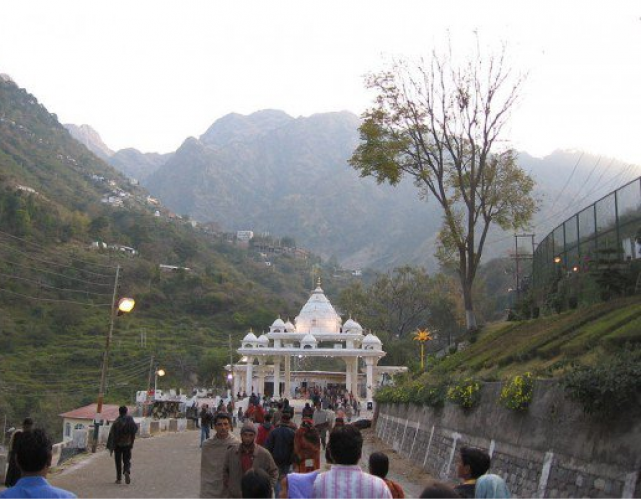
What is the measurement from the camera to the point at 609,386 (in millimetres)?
8797

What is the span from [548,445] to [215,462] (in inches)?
187

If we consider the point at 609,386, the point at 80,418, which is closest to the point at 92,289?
the point at 80,418

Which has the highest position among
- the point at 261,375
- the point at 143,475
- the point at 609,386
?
the point at 261,375

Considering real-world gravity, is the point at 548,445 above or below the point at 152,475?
above

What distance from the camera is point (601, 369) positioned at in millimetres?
9336

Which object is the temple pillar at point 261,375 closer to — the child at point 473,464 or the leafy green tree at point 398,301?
the leafy green tree at point 398,301

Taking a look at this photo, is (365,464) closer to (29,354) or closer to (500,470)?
(500,470)

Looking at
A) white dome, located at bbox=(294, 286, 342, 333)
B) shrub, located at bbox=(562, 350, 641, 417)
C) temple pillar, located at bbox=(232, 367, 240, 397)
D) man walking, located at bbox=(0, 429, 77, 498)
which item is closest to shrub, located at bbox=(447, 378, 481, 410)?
shrub, located at bbox=(562, 350, 641, 417)

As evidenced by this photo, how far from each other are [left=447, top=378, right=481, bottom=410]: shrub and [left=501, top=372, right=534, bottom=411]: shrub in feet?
7.36

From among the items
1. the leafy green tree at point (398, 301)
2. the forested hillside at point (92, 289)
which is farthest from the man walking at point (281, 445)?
the leafy green tree at point (398, 301)

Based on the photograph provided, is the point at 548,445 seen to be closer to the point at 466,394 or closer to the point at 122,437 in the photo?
the point at 466,394

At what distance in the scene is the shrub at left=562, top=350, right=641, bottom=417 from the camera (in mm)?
8648

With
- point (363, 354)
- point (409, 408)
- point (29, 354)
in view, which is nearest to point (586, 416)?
point (409, 408)

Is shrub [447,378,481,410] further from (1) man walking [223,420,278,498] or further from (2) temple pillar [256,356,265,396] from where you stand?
(2) temple pillar [256,356,265,396]
